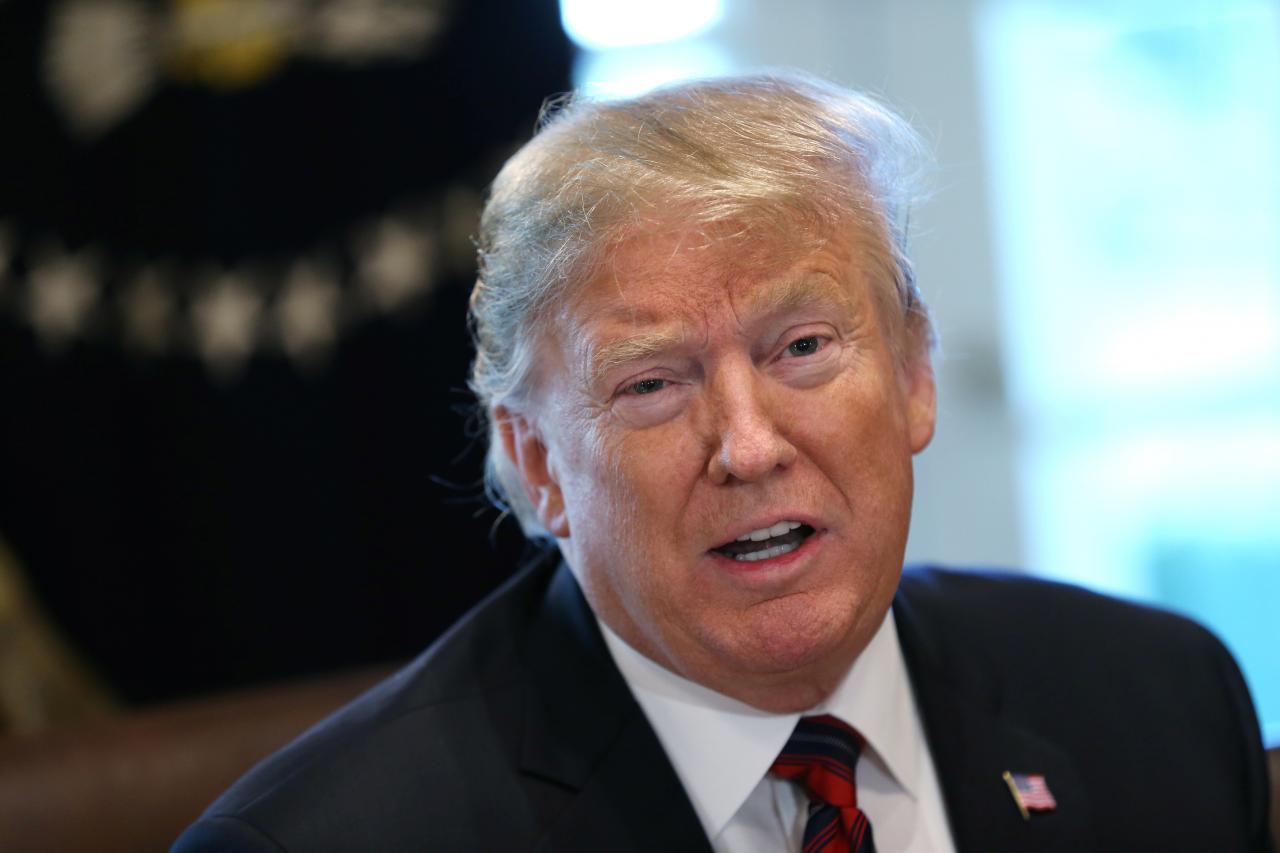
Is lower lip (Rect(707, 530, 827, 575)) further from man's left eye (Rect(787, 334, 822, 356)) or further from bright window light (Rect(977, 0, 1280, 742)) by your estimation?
bright window light (Rect(977, 0, 1280, 742))

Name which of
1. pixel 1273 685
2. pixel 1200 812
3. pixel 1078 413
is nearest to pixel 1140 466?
pixel 1078 413

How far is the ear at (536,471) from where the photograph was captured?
163 centimetres

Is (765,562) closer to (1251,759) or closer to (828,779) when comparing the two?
(828,779)

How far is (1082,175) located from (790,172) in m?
2.22

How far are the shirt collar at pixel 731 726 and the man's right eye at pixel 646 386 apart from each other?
310mm

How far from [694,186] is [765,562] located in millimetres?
395

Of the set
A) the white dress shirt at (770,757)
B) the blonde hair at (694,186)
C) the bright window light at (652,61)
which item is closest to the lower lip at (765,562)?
the white dress shirt at (770,757)

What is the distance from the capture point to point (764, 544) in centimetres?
148

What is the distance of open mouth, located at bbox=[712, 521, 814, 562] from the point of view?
147 cm

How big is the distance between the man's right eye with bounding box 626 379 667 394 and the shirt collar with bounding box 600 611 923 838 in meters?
0.31

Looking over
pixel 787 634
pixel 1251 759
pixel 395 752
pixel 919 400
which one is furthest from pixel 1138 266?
pixel 395 752

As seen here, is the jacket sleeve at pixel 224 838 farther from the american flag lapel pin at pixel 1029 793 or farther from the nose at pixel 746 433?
the american flag lapel pin at pixel 1029 793

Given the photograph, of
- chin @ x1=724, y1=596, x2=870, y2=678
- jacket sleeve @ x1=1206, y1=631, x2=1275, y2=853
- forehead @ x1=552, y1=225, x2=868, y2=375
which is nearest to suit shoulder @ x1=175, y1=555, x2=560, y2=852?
chin @ x1=724, y1=596, x2=870, y2=678

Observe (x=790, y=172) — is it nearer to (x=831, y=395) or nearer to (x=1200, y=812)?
(x=831, y=395)
